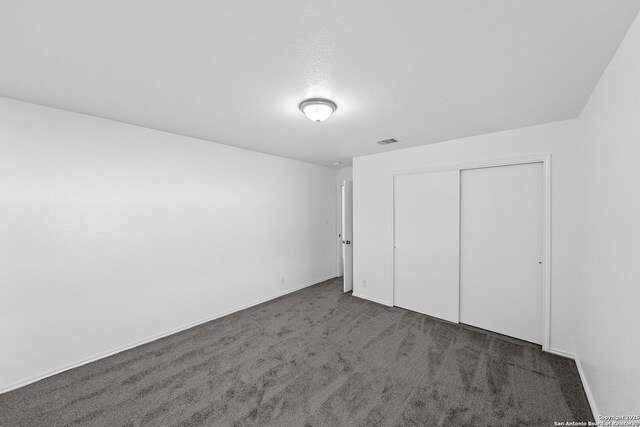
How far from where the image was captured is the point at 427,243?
370 cm

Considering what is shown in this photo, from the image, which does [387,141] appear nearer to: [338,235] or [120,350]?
[338,235]

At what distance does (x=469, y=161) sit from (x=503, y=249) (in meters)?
1.18

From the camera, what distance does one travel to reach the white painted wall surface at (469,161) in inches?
102

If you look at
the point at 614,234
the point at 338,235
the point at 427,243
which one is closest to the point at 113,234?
the point at 427,243

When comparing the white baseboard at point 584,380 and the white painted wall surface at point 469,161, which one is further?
the white painted wall surface at point 469,161

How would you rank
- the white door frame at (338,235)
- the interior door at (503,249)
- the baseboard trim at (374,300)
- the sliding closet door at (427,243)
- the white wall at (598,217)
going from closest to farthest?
the white wall at (598,217) → the interior door at (503,249) → the sliding closet door at (427,243) → the baseboard trim at (374,300) → the white door frame at (338,235)

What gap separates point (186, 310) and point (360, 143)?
332 centimetres

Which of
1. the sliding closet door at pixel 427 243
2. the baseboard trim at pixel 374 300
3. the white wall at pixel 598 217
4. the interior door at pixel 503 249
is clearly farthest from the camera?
the baseboard trim at pixel 374 300

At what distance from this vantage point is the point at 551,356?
8.58 feet

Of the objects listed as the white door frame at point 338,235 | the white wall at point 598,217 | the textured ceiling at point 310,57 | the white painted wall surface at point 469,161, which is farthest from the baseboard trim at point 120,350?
the white wall at point 598,217

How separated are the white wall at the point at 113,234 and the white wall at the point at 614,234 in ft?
12.7

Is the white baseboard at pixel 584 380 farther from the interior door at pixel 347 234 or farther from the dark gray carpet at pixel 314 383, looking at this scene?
the interior door at pixel 347 234

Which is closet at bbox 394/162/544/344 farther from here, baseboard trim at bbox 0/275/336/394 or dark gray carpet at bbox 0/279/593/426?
baseboard trim at bbox 0/275/336/394

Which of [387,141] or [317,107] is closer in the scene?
[317,107]
